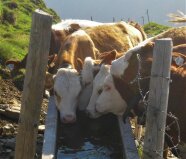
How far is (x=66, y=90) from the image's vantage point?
8.39 metres

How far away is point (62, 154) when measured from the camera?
277 inches

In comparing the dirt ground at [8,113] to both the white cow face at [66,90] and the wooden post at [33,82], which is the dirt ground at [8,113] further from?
the wooden post at [33,82]

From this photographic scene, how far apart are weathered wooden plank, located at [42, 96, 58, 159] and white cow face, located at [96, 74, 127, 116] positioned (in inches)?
27.4

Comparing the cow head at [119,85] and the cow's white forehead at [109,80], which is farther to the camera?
the cow's white forehead at [109,80]

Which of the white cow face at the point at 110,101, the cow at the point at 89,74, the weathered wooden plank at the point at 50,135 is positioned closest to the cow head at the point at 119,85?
the white cow face at the point at 110,101

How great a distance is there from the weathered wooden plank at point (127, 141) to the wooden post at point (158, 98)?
914mm

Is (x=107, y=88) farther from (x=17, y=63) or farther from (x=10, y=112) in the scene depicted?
(x=17, y=63)

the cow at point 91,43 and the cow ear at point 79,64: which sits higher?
the cow at point 91,43

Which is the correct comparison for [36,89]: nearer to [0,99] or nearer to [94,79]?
[94,79]

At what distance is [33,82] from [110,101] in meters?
1.84

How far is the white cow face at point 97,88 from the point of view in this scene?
796 centimetres

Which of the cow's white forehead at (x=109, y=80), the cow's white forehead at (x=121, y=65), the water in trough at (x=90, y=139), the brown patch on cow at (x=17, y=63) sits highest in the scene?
the cow's white forehead at (x=121, y=65)

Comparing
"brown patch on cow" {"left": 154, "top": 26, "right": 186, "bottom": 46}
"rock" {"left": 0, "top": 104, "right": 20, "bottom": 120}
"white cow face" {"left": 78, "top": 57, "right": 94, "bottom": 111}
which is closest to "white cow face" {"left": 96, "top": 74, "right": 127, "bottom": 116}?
"white cow face" {"left": 78, "top": 57, "right": 94, "bottom": 111}

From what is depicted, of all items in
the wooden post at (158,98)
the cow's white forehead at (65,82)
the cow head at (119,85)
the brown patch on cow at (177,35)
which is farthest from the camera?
the brown patch on cow at (177,35)
